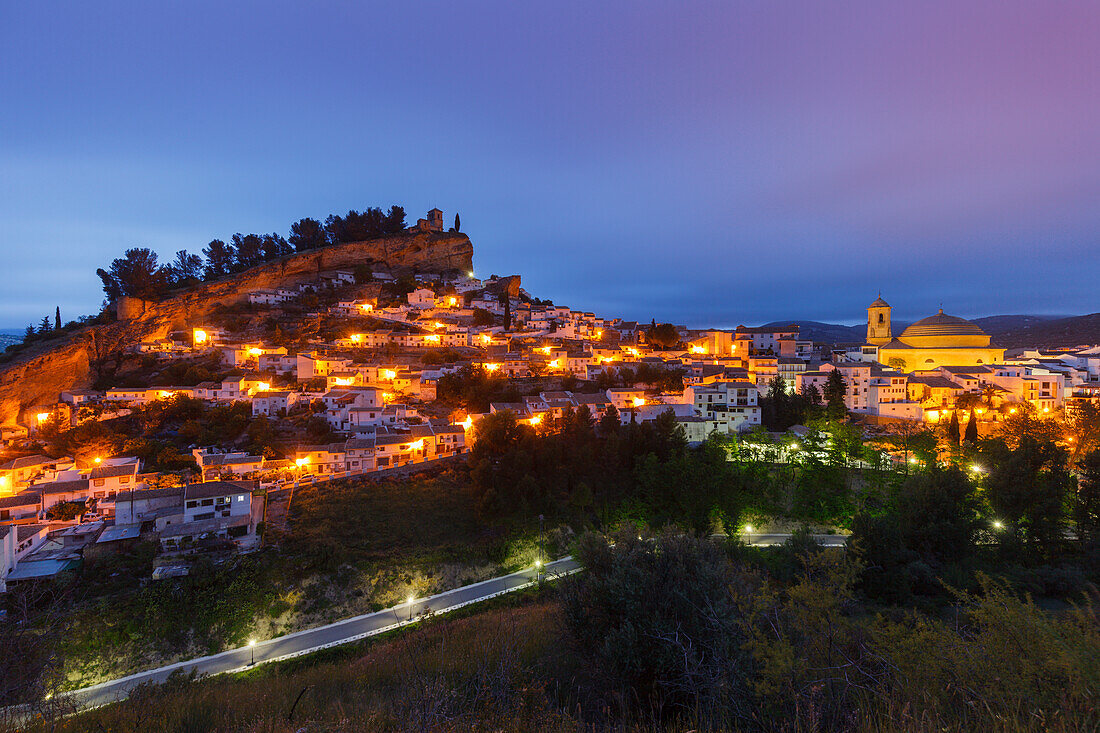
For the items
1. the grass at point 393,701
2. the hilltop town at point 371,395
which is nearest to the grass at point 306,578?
the hilltop town at point 371,395

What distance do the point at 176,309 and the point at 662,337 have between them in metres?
38.3

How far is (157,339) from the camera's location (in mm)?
31438

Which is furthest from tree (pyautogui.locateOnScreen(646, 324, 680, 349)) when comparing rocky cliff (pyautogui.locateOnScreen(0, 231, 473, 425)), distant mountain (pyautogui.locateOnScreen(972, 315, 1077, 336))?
distant mountain (pyautogui.locateOnScreen(972, 315, 1077, 336))

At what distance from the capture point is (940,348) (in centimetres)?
2875

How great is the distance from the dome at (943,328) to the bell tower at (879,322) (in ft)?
4.11

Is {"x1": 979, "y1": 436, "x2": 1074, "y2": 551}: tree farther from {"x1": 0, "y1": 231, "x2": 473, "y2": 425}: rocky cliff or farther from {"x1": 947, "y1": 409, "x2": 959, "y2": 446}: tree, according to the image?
{"x1": 0, "y1": 231, "x2": 473, "y2": 425}: rocky cliff

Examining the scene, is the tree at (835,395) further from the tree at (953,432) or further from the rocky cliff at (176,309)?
the rocky cliff at (176,309)

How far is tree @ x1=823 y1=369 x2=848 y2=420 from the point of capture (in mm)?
20734

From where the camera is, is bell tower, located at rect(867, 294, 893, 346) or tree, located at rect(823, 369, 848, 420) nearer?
tree, located at rect(823, 369, 848, 420)

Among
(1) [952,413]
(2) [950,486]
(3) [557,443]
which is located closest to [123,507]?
(3) [557,443]

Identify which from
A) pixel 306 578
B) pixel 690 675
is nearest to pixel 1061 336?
pixel 690 675

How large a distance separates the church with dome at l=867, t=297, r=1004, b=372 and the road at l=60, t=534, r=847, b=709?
2679 cm

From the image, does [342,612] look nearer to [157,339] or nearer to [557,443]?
[557,443]

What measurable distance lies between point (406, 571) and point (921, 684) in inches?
518
